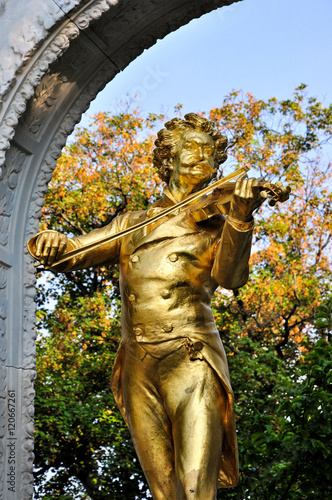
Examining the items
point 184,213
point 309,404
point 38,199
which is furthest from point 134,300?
point 309,404

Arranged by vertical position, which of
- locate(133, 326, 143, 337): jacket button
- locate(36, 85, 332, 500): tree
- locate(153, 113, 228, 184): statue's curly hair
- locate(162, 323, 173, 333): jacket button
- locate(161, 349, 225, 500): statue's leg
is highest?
locate(36, 85, 332, 500): tree

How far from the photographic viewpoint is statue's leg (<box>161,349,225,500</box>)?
3559 millimetres

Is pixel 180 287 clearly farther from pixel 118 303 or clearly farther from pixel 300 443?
pixel 118 303

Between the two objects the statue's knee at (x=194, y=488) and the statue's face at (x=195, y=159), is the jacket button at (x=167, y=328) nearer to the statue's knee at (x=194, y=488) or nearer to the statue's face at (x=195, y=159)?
the statue's knee at (x=194, y=488)

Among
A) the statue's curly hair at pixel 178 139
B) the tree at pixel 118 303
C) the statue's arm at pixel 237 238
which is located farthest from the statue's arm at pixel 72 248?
the tree at pixel 118 303

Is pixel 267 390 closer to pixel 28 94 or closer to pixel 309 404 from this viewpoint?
pixel 309 404

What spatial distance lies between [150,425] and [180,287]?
26.4 inches

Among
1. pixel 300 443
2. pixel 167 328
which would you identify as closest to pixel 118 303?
pixel 300 443

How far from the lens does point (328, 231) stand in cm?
1284

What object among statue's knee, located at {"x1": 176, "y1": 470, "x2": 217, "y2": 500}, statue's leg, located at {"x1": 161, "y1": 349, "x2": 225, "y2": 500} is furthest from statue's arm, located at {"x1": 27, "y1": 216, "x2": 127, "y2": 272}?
statue's knee, located at {"x1": 176, "y1": 470, "x2": 217, "y2": 500}

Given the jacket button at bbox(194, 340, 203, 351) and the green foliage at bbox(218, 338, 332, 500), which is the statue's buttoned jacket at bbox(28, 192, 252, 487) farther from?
the green foliage at bbox(218, 338, 332, 500)

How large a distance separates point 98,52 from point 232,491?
17.7ft

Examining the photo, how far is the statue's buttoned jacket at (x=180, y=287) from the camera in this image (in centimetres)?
381

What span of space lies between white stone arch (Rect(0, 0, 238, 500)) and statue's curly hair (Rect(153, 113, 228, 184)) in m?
0.76
